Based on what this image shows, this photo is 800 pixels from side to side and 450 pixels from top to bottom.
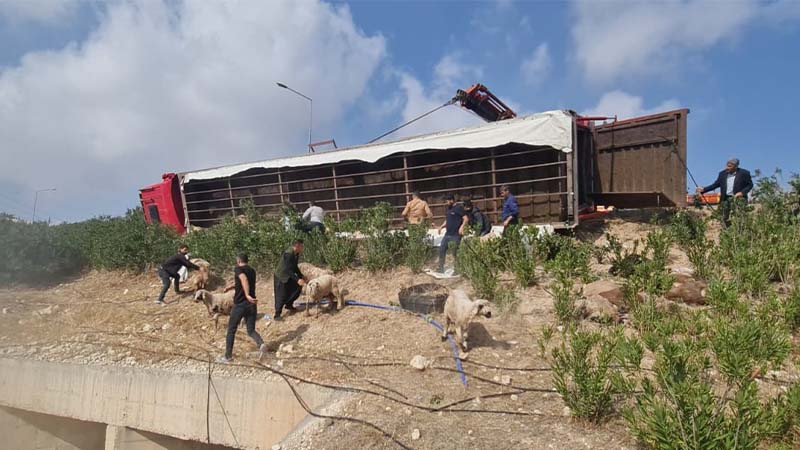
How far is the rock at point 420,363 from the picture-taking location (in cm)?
437

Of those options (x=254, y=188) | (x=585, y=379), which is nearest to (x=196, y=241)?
(x=254, y=188)

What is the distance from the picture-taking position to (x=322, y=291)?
6316mm

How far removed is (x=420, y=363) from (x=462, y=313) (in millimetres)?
704

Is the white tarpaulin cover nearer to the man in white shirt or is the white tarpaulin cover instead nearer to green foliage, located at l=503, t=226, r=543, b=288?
the man in white shirt

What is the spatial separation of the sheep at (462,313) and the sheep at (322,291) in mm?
2167

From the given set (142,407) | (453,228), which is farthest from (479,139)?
(142,407)

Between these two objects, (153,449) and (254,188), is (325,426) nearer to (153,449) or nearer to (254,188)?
(153,449)

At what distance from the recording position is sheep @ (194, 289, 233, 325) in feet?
21.9

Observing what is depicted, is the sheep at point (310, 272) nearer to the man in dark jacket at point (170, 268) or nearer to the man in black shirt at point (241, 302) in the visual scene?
the man in black shirt at point (241, 302)

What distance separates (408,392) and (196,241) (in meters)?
7.77

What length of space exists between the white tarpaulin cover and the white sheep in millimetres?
4018

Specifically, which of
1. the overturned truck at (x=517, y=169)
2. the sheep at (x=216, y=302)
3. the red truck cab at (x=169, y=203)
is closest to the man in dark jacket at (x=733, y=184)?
the overturned truck at (x=517, y=169)

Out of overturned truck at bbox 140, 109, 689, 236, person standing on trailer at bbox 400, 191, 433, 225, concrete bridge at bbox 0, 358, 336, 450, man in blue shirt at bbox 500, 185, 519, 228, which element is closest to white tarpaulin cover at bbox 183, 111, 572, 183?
overturned truck at bbox 140, 109, 689, 236

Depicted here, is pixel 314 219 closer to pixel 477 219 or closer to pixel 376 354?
pixel 477 219
